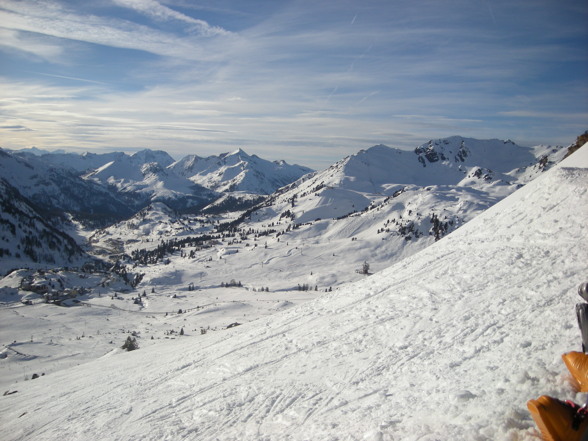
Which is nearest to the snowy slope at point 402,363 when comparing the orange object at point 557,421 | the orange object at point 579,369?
the orange object at point 579,369

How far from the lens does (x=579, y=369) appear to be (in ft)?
25.2

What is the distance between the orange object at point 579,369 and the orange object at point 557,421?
1.31 metres

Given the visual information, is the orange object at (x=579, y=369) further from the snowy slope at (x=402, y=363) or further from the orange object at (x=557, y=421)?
the orange object at (x=557, y=421)

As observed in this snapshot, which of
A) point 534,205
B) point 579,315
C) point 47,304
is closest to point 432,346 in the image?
point 579,315

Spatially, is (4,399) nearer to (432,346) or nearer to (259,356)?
(259,356)

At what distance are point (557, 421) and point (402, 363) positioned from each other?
5485mm

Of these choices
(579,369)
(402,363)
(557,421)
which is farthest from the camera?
(402,363)

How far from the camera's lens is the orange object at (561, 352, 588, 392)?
7.52 m

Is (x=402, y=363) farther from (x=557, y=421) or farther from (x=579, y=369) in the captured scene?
(x=557, y=421)

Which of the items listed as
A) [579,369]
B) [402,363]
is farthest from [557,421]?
[402,363]

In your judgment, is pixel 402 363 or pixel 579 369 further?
pixel 402 363

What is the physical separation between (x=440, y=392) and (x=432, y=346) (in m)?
2.67

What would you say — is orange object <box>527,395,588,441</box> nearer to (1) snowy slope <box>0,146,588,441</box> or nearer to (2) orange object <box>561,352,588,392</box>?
(1) snowy slope <box>0,146,588,441</box>

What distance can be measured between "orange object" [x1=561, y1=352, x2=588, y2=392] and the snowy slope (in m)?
0.26
